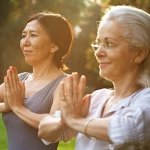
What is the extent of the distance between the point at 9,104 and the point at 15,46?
83.4 feet

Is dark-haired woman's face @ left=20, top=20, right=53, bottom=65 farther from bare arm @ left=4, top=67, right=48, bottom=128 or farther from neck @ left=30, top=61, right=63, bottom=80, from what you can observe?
bare arm @ left=4, top=67, right=48, bottom=128

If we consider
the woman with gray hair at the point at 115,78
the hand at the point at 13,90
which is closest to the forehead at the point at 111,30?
the woman with gray hair at the point at 115,78

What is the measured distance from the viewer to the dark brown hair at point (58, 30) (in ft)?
10.6

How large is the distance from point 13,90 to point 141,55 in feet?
3.03

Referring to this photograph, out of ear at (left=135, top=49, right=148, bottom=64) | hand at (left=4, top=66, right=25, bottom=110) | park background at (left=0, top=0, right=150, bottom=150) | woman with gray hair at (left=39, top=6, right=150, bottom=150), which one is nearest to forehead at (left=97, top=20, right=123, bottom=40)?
woman with gray hair at (left=39, top=6, right=150, bottom=150)

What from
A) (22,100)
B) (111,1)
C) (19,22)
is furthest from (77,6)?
(22,100)

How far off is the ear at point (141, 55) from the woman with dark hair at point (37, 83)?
2.80 feet

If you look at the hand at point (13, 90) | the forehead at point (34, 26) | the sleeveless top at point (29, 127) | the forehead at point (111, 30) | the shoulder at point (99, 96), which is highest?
the forehead at point (111, 30)

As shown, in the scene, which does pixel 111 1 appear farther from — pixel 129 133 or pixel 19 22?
pixel 19 22

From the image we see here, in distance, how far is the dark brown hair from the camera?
127 inches

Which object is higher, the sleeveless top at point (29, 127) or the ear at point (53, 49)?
the ear at point (53, 49)

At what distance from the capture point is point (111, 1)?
12.0m

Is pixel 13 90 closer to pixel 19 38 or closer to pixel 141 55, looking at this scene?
pixel 141 55

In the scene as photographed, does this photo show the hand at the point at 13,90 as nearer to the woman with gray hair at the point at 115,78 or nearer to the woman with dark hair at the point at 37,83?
the woman with dark hair at the point at 37,83
